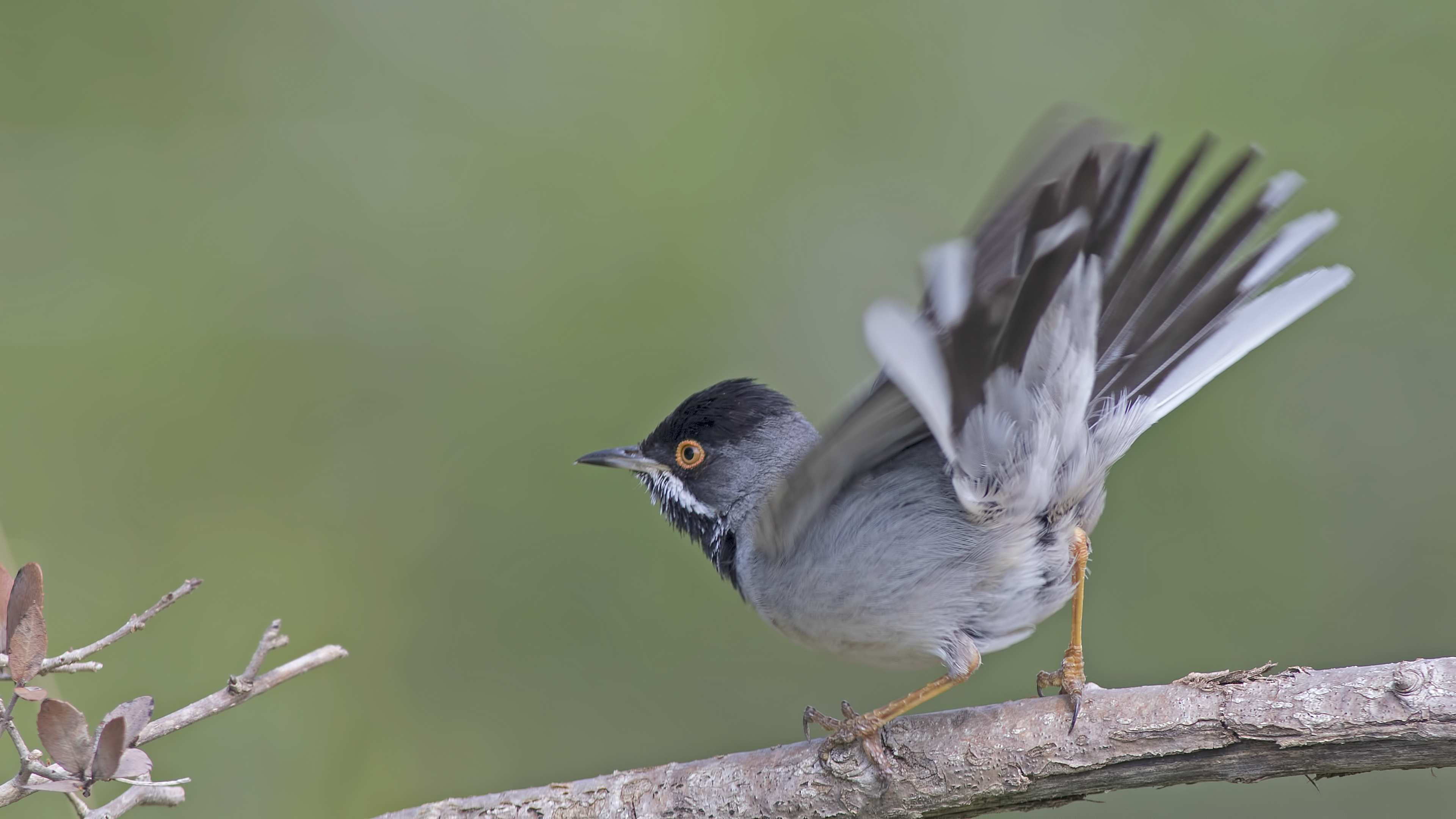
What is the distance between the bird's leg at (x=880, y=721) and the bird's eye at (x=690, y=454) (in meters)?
1.28

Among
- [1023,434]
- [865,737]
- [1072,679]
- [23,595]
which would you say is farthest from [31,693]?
[1072,679]

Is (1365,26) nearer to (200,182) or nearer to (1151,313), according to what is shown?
(1151,313)

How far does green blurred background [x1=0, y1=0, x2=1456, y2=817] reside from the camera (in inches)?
243

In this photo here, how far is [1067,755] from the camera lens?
3.52 metres

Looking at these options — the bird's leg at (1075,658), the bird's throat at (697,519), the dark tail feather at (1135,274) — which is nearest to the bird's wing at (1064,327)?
the dark tail feather at (1135,274)

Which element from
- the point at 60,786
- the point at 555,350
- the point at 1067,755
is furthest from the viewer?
the point at 555,350

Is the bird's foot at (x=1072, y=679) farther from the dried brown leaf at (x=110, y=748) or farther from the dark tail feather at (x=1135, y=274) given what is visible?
the dried brown leaf at (x=110, y=748)

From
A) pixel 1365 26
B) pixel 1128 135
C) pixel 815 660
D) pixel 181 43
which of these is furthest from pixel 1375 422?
pixel 181 43

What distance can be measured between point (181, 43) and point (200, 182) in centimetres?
97

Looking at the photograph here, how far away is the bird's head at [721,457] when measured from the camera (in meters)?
4.57

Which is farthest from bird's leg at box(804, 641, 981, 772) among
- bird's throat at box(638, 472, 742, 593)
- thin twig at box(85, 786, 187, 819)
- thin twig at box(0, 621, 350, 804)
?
thin twig at box(85, 786, 187, 819)

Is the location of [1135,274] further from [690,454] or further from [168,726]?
[168,726]

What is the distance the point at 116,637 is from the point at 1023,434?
2.60 meters

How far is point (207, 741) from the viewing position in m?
6.31
